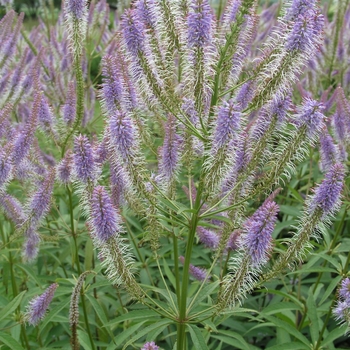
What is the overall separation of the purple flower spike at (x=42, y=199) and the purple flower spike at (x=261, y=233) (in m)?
1.19

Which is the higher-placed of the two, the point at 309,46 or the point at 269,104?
the point at 309,46

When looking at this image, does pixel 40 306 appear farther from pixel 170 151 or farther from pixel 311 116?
pixel 311 116

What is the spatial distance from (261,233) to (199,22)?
0.88 metres

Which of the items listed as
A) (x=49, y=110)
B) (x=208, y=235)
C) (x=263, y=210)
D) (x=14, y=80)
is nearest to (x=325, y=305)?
(x=208, y=235)

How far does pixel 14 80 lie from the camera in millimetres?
4098

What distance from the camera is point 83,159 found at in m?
2.21

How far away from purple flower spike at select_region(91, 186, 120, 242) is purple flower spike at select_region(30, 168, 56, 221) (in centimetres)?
71

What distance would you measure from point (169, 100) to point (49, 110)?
1.63 meters

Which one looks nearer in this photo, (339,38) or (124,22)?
(124,22)

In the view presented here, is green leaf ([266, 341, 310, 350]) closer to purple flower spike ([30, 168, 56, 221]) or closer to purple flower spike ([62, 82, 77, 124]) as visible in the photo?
purple flower spike ([30, 168, 56, 221])

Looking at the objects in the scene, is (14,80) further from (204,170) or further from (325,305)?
(325,305)

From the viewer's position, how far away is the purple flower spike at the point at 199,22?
6.24ft

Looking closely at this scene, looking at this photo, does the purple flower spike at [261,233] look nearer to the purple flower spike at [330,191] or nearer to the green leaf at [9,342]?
the purple flower spike at [330,191]

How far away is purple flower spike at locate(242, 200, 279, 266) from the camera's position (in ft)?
6.64
